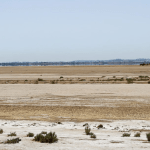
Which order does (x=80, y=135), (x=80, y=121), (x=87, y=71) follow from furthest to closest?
(x=87, y=71)
(x=80, y=121)
(x=80, y=135)

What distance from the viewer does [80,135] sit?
10234 millimetres

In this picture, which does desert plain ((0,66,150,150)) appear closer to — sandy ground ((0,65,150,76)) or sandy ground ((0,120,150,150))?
sandy ground ((0,120,150,150))

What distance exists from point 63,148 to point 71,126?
3.68 metres

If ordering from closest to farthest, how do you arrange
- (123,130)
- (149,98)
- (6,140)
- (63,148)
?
(63,148) < (6,140) < (123,130) < (149,98)

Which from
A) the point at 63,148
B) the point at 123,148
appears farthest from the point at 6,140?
the point at 123,148

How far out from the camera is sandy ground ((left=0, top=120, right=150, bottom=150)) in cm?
858

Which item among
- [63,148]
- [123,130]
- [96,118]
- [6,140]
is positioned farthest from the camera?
[96,118]

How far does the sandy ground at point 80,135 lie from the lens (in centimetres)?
858

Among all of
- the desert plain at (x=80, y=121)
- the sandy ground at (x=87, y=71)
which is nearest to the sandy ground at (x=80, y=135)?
the desert plain at (x=80, y=121)

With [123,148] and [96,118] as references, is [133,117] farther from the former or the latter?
[123,148]

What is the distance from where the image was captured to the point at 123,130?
37.0 ft

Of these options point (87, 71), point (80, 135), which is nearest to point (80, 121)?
point (80, 135)

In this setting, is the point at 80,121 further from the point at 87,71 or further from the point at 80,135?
the point at 87,71

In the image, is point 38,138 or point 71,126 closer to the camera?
point 38,138
